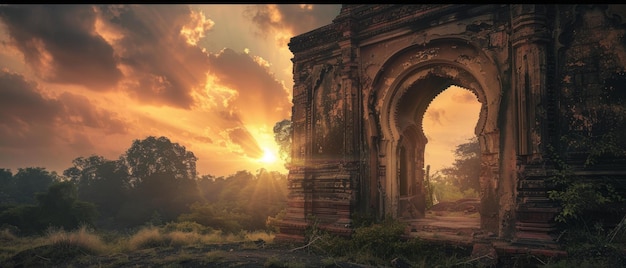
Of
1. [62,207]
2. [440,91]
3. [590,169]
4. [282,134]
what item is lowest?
[62,207]

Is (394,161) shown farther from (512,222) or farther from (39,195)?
(39,195)

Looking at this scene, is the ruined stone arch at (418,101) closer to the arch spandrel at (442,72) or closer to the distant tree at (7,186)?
the arch spandrel at (442,72)

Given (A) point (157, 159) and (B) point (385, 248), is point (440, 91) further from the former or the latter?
(A) point (157, 159)

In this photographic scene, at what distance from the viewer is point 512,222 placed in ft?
22.1

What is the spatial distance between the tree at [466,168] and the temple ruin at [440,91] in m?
23.4

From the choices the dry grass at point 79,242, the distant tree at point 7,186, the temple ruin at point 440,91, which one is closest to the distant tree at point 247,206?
the dry grass at point 79,242

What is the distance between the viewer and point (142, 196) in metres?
38.0

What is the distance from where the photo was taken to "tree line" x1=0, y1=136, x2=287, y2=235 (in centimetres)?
2461

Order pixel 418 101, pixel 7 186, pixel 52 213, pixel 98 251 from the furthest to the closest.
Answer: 1. pixel 7 186
2. pixel 52 213
3. pixel 98 251
4. pixel 418 101

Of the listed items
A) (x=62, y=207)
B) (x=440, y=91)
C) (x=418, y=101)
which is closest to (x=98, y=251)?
(x=418, y=101)

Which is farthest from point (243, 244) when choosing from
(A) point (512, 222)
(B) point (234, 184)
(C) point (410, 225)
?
(B) point (234, 184)

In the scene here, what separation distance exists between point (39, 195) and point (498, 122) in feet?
93.3

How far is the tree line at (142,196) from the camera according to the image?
24609mm

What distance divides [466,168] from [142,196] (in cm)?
3023
